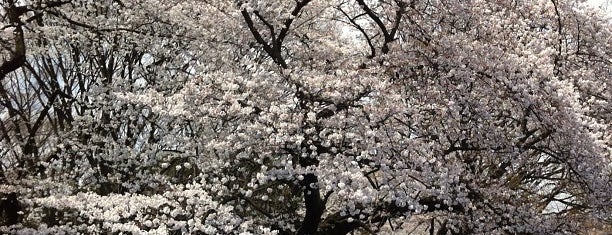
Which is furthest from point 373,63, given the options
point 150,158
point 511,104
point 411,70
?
point 150,158

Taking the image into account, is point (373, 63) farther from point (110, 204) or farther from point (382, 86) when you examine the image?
point (110, 204)

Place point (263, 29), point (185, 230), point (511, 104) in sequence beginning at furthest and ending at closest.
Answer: point (263, 29) → point (511, 104) → point (185, 230)

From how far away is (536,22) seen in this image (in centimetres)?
941

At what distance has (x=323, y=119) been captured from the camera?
280 inches

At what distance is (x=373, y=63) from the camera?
847cm

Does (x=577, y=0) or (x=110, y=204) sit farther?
(x=577, y=0)

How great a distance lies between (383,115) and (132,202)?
2963 mm

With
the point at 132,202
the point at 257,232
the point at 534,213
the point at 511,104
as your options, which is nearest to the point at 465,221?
the point at 534,213

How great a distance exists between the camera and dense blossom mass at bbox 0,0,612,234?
6.92 meters

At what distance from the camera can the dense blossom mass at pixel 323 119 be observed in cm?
692

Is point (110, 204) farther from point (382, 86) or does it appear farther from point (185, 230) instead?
point (382, 86)

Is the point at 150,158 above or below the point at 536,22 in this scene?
below

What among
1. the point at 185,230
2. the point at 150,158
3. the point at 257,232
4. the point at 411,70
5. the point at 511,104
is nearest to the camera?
the point at 185,230

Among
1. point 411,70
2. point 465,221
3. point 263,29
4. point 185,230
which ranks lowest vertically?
point 185,230
